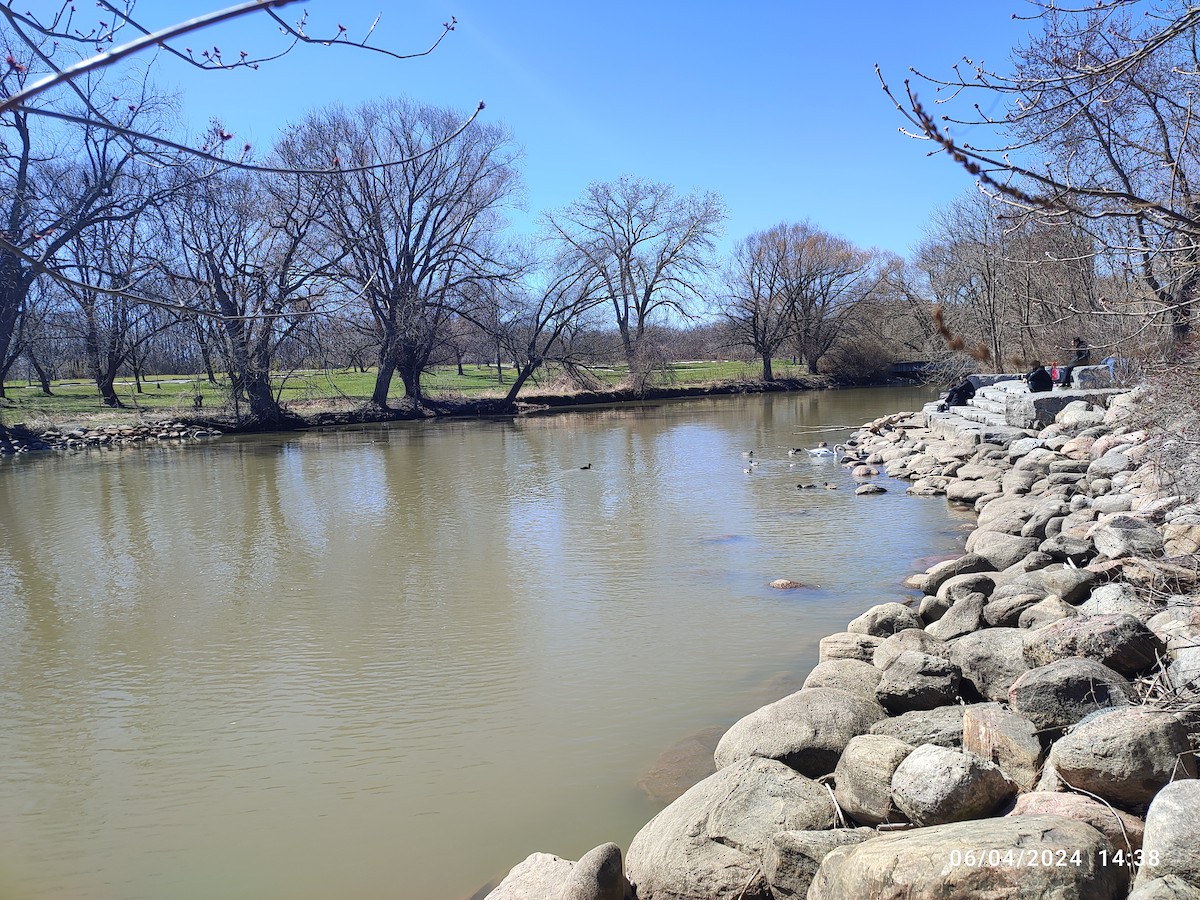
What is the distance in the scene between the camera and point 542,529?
12266 mm

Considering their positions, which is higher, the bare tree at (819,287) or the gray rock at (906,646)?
the bare tree at (819,287)

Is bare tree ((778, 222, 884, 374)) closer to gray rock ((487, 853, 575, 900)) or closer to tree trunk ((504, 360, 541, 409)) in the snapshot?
tree trunk ((504, 360, 541, 409))

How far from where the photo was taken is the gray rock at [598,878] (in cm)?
363

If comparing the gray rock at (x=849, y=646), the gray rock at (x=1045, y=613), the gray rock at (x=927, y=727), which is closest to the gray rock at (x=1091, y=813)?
the gray rock at (x=927, y=727)

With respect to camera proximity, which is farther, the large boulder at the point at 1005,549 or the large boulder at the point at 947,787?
the large boulder at the point at 1005,549

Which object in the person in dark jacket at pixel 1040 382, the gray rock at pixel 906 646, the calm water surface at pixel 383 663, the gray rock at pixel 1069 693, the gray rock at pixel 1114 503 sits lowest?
the calm water surface at pixel 383 663

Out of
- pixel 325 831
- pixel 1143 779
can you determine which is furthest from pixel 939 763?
pixel 325 831

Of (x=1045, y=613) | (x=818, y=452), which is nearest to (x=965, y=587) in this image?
(x=1045, y=613)

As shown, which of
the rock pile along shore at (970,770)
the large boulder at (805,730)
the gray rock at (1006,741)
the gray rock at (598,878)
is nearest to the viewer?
the rock pile along shore at (970,770)

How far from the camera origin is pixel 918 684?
16.6ft

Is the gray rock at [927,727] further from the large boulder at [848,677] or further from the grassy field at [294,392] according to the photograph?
the grassy field at [294,392]

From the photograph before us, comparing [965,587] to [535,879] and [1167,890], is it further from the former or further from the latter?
[535,879]

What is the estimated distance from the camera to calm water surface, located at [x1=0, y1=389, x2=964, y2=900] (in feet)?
15.5

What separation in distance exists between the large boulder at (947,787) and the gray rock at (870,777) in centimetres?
9
